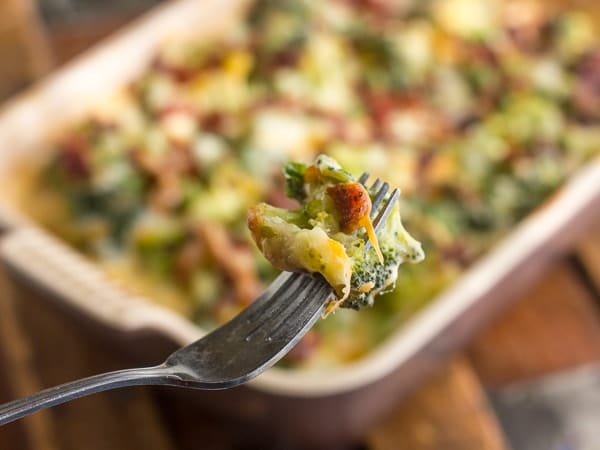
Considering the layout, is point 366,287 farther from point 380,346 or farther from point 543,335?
point 543,335

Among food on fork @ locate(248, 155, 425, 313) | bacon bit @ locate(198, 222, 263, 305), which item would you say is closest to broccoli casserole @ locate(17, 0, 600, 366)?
bacon bit @ locate(198, 222, 263, 305)

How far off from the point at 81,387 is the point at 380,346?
1.02m

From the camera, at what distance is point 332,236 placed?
0.77 metres

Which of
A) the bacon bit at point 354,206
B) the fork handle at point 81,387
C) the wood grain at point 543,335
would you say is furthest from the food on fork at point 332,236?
the wood grain at point 543,335

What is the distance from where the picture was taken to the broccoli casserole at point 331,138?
1.78 metres

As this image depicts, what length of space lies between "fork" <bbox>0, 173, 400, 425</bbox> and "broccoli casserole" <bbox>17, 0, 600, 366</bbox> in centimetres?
83

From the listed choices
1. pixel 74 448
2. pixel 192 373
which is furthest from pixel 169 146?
pixel 192 373

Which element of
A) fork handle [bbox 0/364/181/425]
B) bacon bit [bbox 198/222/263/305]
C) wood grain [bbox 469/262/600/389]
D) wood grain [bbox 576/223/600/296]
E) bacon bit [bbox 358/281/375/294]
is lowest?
fork handle [bbox 0/364/181/425]

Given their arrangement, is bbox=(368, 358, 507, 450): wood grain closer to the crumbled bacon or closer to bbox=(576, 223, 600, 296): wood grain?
bbox=(576, 223, 600, 296): wood grain

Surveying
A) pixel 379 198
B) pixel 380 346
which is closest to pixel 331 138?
pixel 380 346

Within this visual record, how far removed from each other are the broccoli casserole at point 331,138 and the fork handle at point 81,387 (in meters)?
0.90

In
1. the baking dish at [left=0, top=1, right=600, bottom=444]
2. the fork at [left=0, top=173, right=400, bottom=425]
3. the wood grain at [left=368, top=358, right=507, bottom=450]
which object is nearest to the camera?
the fork at [left=0, top=173, right=400, bottom=425]

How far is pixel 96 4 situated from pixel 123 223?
1360 millimetres

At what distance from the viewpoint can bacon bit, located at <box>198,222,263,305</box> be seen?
1715 mm
